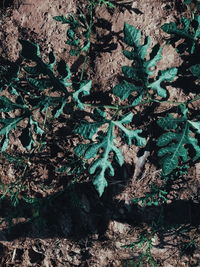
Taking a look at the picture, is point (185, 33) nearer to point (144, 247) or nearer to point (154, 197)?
point (154, 197)

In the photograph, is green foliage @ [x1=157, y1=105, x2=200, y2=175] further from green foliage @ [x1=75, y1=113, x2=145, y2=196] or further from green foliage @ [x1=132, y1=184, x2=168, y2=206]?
green foliage @ [x1=132, y1=184, x2=168, y2=206]

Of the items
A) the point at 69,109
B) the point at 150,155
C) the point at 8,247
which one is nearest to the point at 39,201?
the point at 8,247

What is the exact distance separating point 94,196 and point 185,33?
1.67 metres

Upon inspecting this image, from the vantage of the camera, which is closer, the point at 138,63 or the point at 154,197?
the point at 138,63

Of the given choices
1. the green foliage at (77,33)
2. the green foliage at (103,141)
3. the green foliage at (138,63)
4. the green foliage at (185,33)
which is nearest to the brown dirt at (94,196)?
the green foliage at (77,33)

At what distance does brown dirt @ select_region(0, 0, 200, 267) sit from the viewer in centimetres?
279

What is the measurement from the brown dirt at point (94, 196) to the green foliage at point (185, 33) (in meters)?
0.24

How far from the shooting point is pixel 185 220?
2.97 m

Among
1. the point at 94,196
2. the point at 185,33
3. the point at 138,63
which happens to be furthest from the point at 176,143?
the point at 94,196

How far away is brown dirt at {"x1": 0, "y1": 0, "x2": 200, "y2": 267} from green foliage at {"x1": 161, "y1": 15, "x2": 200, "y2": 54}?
240 mm

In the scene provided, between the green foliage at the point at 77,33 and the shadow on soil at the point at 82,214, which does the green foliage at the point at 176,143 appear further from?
the green foliage at the point at 77,33

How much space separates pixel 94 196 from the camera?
10.0 ft

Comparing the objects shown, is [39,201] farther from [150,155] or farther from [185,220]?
[185,220]

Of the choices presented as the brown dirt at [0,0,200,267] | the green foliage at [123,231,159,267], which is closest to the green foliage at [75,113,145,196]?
the brown dirt at [0,0,200,267]
